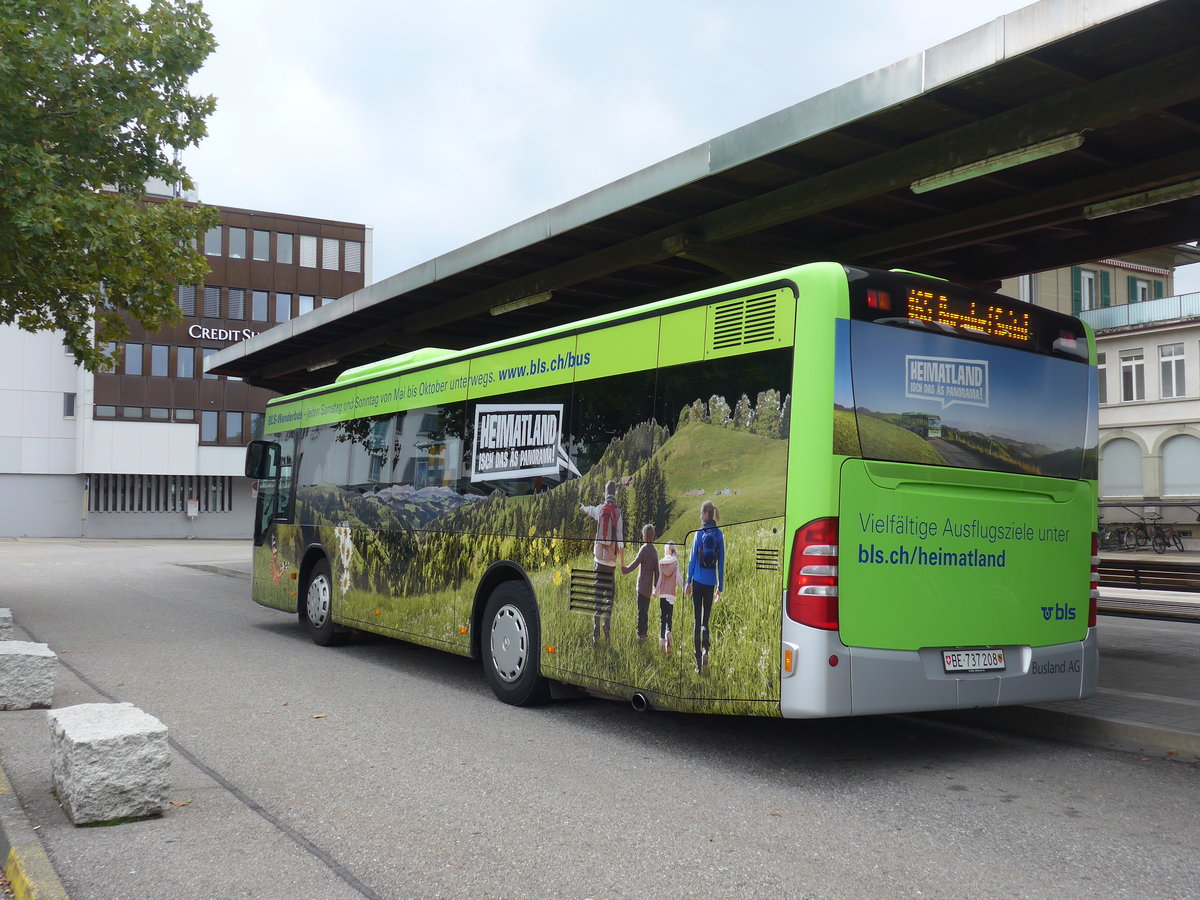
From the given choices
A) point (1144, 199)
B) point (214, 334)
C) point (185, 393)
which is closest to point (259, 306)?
point (214, 334)

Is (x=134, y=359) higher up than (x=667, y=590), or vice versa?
(x=134, y=359)

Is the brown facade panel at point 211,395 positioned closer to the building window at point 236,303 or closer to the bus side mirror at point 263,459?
the building window at point 236,303

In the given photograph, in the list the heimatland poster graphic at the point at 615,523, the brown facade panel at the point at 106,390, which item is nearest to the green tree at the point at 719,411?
the heimatland poster graphic at the point at 615,523

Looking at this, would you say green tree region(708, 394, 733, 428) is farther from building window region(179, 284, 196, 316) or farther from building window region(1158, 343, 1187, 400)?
building window region(179, 284, 196, 316)

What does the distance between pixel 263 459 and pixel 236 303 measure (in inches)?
1887

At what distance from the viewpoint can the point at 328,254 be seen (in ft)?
200

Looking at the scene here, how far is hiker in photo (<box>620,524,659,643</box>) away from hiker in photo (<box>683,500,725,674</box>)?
403 mm

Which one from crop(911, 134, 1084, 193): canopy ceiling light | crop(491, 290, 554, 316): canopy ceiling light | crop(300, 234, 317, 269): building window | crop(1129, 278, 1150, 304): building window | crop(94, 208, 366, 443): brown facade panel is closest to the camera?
crop(911, 134, 1084, 193): canopy ceiling light

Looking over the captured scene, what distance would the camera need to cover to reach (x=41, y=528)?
56156 mm

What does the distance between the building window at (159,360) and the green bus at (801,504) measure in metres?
52.1

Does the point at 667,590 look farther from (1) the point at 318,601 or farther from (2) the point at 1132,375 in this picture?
(2) the point at 1132,375

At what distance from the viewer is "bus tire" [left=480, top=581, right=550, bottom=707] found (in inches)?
332

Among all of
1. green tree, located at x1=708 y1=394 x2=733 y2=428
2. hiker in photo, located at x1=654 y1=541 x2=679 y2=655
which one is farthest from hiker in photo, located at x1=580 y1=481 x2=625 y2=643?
green tree, located at x1=708 y1=394 x2=733 y2=428

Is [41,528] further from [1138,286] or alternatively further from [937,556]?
[937,556]
